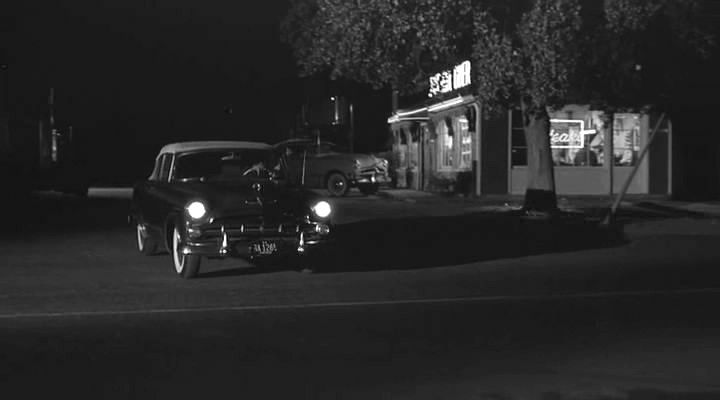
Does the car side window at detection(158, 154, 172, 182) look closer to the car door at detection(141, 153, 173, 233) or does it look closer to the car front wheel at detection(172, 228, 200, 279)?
the car door at detection(141, 153, 173, 233)

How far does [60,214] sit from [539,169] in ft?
39.7

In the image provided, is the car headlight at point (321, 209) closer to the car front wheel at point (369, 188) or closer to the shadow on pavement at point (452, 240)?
the shadow on pavement at point (452, 240)

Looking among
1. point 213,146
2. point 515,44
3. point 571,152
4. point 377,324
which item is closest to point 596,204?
point 571,152

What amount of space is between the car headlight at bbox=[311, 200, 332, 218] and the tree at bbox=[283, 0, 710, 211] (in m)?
9.14

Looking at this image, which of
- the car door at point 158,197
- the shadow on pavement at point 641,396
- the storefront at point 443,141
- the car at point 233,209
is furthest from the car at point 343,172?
the shadow on pavement at point 641,396

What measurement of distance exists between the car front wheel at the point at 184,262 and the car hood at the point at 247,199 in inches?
24.3

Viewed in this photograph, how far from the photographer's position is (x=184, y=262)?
49.4 ft

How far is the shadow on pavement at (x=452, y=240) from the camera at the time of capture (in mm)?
17734

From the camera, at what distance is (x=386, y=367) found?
29.4 ft

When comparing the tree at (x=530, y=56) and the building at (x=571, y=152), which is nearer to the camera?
the tree at (x=530, y=56)

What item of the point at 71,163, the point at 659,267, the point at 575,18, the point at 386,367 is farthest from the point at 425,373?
the point at 71,163

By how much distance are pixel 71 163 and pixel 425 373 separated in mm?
37580

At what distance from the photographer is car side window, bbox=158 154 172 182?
1650 cm

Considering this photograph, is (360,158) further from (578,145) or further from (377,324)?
(377,324)
